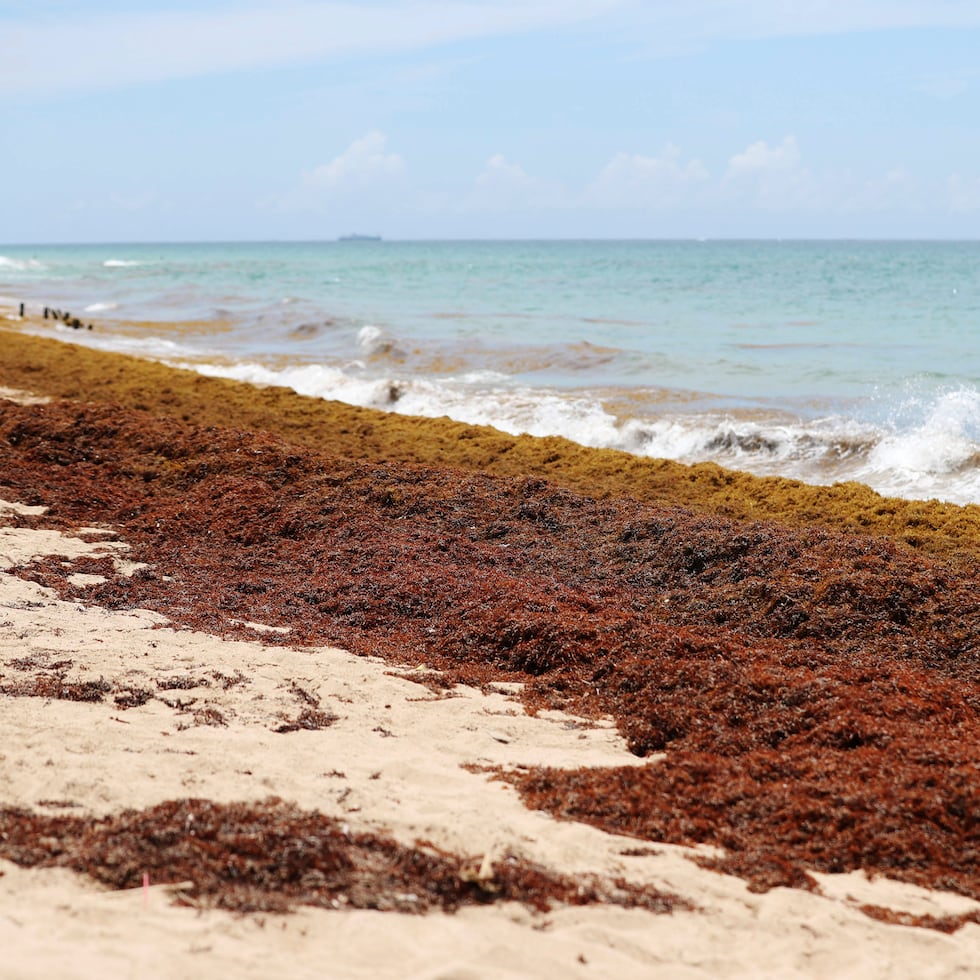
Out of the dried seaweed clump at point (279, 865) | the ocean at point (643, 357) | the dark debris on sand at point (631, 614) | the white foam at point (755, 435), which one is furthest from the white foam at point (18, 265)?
the dried seaweed clump at point (279, 865)

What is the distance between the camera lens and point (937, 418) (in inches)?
640

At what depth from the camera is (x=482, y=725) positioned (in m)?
5.58

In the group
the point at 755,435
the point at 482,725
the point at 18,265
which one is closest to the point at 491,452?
the point at 755,435

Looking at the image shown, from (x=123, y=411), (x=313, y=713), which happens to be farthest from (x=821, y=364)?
(x=313, y=713)

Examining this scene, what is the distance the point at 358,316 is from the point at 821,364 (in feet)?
62.1

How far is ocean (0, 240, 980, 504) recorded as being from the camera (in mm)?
15469

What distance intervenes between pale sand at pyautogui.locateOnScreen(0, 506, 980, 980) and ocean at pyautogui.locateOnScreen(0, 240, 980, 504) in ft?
29.0

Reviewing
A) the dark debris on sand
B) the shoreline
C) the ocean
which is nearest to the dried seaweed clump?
the dark debris on sand

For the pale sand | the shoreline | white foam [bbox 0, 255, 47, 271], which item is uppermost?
white foam [bbox 0, 255, 47, 271]

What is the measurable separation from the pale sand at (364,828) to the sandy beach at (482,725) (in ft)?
0.06

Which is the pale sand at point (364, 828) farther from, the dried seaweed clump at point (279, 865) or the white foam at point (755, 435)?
the white foam at point (755, 435)

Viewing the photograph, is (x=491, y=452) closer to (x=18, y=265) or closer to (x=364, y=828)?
(x=364, y=828)

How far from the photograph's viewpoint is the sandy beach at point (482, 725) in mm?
3562

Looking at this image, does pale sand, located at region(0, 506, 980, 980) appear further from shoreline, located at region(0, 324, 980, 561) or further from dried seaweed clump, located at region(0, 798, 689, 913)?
shoreline, located at region(0, 324, 980, 561)
